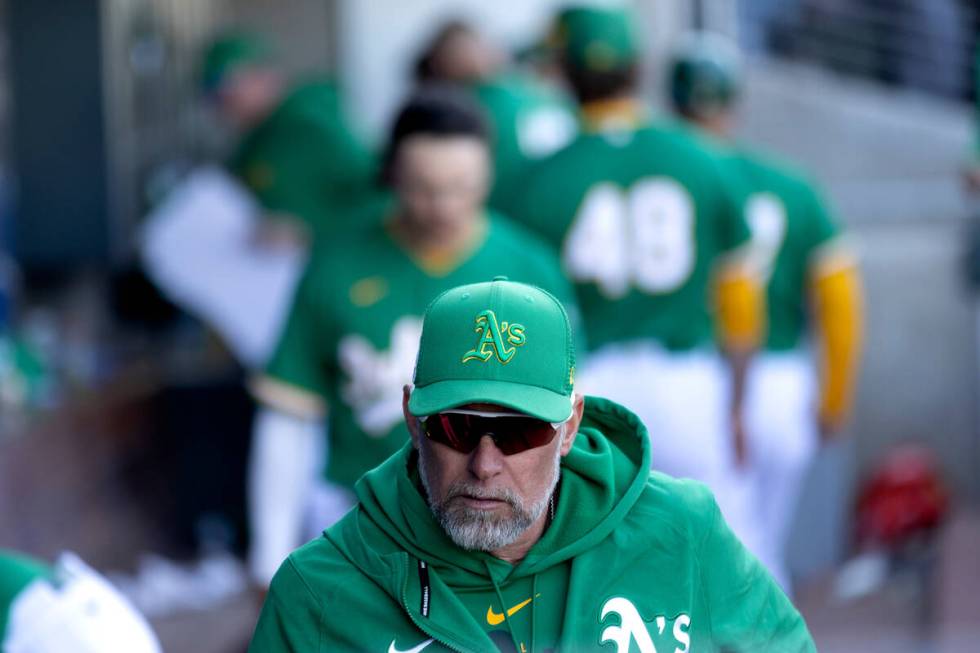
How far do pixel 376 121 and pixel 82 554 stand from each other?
3.72 metres

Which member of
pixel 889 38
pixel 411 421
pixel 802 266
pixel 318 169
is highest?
pixel 889 38

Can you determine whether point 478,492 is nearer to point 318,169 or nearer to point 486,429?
point 486,429

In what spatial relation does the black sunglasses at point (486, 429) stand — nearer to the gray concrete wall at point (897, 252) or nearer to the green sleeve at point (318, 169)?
Result: the green sleeve at point (318, 169)

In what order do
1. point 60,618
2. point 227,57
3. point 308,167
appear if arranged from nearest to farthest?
point 60,618 < point 308,167 < point 227,57

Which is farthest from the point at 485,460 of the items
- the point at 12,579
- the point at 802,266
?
the point at 802,266

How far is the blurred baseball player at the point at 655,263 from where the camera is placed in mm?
6531

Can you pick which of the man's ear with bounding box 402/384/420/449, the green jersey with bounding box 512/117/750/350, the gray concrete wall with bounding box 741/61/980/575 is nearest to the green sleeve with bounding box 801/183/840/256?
the green jersey with bounding box 512/117/750/350

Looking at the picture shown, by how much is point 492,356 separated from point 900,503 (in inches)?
273

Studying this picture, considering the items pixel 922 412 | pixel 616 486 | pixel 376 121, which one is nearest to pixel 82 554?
pixel 376 121

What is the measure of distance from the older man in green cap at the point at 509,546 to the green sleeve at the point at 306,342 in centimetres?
208

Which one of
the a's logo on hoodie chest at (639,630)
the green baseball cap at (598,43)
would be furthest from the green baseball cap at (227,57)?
the a's logo on hoodie chest at (639,630)

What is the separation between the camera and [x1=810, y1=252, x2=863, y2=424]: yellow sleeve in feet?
24.9

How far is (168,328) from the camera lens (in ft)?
→ 32.0

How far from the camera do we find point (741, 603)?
300cm
